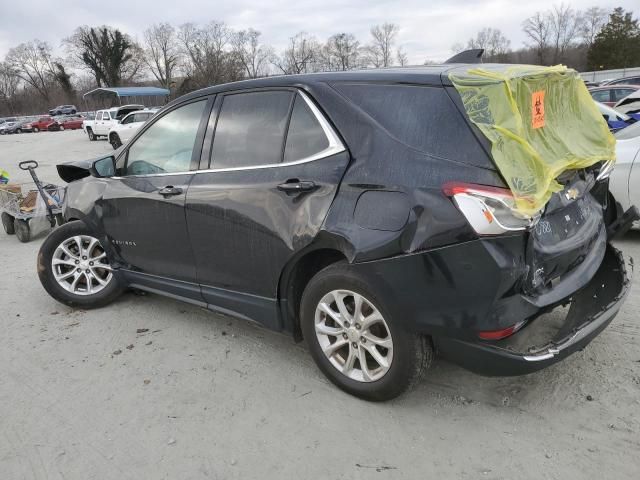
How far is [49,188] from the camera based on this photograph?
781 centimetres

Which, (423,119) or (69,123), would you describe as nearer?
(423,119)

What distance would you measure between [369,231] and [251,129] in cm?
119

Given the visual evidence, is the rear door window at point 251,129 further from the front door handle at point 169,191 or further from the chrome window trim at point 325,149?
the front door handle at point 169,191

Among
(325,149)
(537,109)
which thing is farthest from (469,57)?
(325,149)

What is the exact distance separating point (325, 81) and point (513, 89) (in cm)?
104

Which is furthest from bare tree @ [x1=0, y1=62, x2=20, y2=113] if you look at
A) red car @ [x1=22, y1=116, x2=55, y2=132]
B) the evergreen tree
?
the evergreen tree

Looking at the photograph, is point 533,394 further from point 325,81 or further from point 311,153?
point 325,81

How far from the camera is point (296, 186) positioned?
295 centimetres

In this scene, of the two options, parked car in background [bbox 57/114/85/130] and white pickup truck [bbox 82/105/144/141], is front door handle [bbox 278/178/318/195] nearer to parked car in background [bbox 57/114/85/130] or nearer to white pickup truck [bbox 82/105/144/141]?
white pickup truck [bbox 82/105/144/141]

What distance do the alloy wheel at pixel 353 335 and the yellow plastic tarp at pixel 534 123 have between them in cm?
97

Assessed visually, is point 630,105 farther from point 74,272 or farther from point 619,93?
point 74,272

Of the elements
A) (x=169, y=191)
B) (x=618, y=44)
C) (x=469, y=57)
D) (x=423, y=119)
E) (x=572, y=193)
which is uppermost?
(x=469, y=57)

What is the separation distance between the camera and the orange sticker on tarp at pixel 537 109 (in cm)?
270

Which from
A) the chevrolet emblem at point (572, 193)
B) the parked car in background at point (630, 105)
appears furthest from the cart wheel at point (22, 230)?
the parked car in background at point (630, 105)
